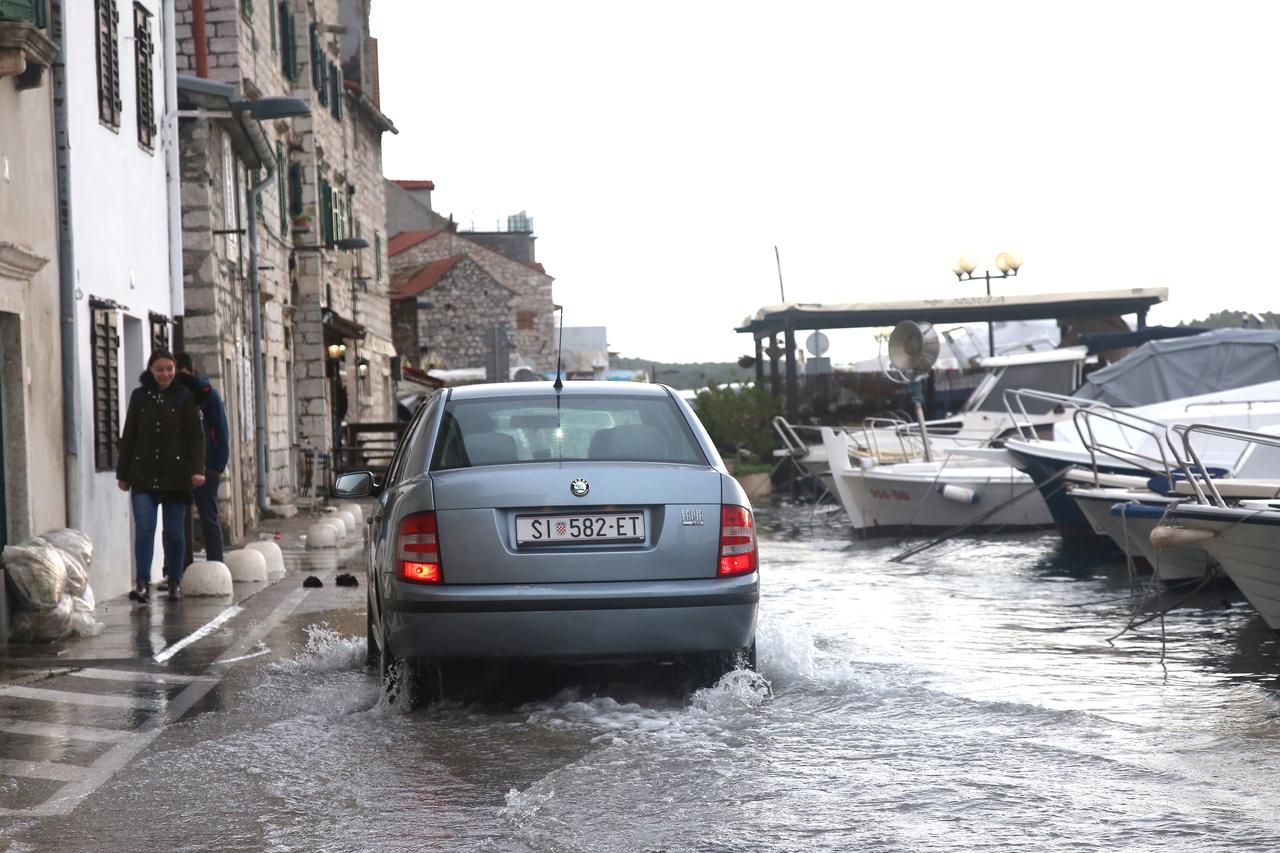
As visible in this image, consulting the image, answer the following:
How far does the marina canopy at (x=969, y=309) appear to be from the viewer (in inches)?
1380

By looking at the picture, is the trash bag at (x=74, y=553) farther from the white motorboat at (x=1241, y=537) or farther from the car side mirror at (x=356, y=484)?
the white motorboat at (x=1241, y=537)

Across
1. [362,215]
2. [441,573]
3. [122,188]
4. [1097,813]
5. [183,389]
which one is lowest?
[1097,813]

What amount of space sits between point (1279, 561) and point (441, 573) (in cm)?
533

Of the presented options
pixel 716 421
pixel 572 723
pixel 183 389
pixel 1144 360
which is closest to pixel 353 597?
pixel 183 389

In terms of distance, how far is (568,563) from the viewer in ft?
24.1

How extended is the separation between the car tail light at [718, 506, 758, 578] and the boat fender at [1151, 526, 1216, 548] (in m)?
3.54

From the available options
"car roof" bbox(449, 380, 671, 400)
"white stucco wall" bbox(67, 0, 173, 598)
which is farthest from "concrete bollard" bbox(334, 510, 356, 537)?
"car roof" bbox(449, 380, 671, 400)

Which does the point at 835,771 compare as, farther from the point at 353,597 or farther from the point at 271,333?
the point at 271,333

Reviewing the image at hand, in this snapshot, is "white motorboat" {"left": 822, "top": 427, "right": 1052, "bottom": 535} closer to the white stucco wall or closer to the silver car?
the white stucco wall

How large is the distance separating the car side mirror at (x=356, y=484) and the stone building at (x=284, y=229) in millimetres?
11119

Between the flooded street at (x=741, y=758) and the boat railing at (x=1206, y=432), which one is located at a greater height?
the boat railing at (x=1206, y=432)

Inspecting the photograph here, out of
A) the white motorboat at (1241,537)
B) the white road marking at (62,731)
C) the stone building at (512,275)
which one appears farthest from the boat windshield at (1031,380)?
the stone building at (512,275)

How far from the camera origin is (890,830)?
545cm

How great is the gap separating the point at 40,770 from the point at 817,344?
3385 centimetres
